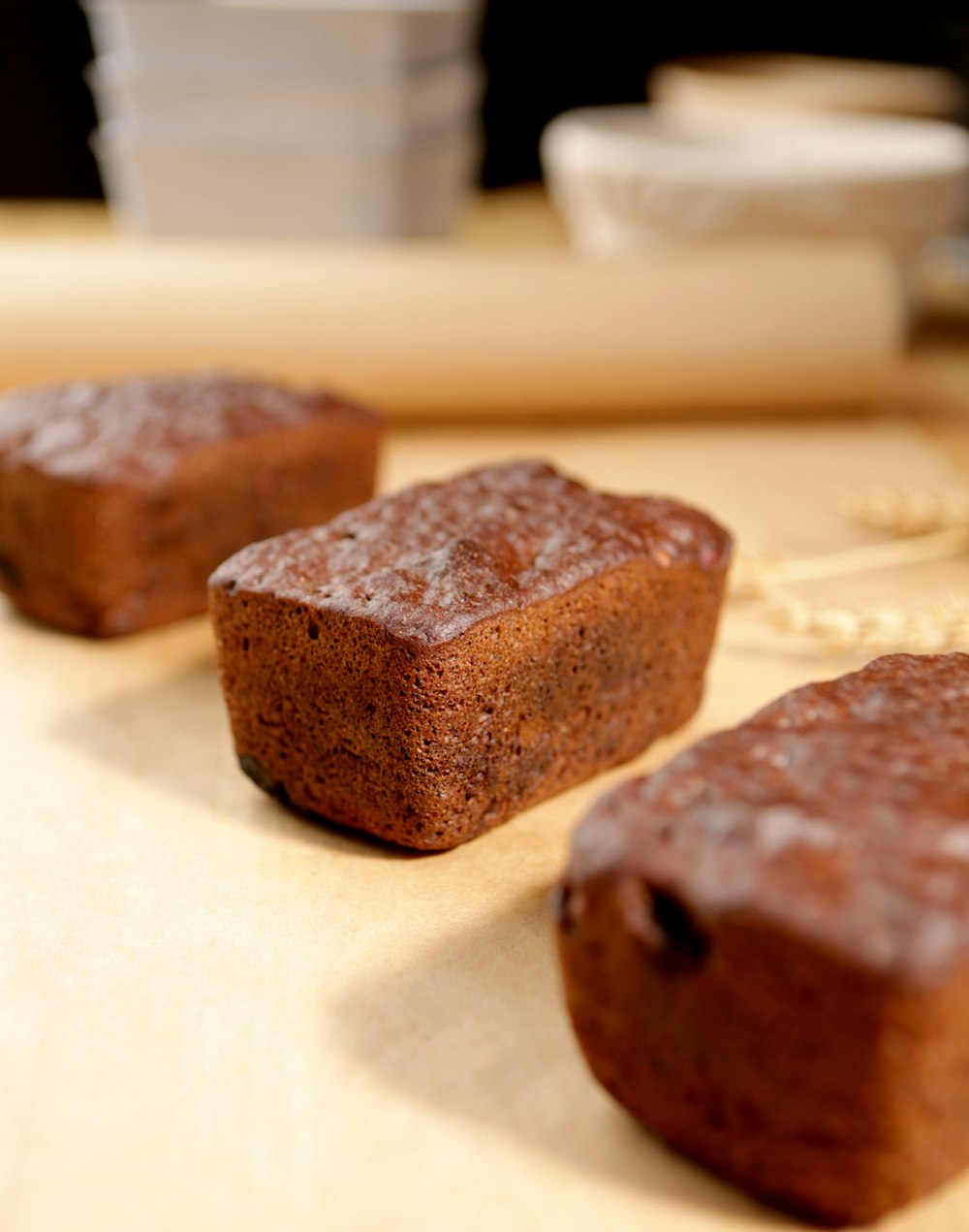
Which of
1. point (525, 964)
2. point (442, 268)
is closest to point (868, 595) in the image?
point (525, 964)

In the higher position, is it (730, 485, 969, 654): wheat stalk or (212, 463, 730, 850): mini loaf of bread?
(212, 463, 730, 850): mini loaf of bread

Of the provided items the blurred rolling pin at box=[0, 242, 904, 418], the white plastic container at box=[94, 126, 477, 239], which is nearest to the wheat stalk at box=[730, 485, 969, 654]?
the blurred rolling pin at box=[0, 242, 904, 418]

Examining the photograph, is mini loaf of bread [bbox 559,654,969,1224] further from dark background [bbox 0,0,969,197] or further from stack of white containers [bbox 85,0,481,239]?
dark background [bbox 0,0,969,197]

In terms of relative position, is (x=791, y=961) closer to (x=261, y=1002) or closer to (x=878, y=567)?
(x=261, y=1002)

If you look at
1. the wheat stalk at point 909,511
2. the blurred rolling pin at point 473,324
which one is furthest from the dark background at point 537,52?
the wheat stalk at point 909,511

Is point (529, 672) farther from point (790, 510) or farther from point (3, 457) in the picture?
point (790, 510)

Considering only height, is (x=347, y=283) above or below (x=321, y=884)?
above

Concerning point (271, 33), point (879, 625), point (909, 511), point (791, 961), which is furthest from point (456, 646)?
point (271, 33)
